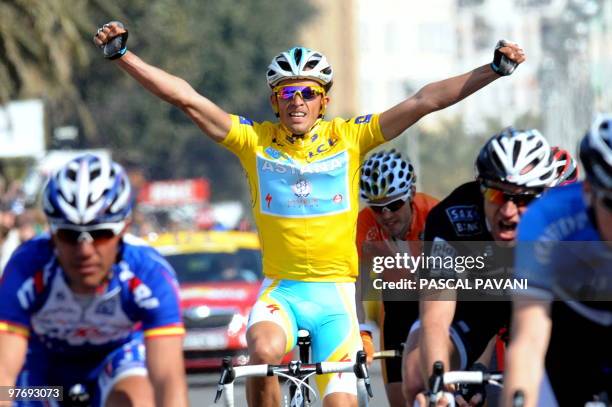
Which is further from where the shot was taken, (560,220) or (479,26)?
(479,26)

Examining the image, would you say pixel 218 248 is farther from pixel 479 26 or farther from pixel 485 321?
pixel 479 26

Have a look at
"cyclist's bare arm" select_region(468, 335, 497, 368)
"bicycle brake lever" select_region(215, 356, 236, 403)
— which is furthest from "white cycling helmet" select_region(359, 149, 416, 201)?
"bicycle brake lever" select_region(215, 356, 236, 403)

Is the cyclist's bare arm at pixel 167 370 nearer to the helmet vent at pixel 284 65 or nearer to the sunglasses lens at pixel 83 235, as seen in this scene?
the sunglasses lens at pixel 83 235

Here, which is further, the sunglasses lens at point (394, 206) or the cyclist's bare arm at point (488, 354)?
the sunglasses lens at point (394, 206)

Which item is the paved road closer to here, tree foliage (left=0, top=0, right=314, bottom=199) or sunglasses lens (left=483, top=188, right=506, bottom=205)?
tree foliage (left=0, top=0, right=314, bottom=199)

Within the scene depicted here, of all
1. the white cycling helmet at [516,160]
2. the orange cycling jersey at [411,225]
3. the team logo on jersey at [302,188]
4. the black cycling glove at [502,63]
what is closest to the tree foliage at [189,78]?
the orange cycling jersey at [411,225]

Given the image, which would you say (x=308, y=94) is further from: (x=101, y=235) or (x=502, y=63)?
(x=101, y=235)

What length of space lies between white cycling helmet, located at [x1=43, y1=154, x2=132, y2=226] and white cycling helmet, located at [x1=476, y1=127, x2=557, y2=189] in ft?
6.10

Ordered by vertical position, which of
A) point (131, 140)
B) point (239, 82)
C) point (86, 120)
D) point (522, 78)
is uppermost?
point (522, 78)

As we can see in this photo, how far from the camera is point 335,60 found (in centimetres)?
16062

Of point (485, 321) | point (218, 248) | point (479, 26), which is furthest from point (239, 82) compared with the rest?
point (479, 26)

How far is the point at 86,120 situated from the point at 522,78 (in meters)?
109

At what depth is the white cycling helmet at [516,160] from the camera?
7703mm

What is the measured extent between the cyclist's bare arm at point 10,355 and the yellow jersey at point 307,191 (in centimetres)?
306
